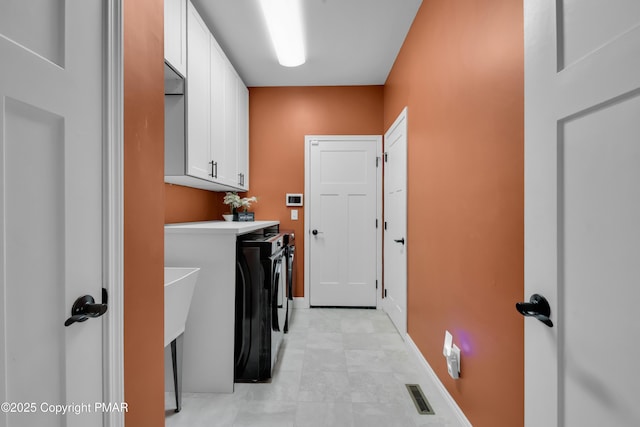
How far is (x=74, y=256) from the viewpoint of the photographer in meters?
0.74

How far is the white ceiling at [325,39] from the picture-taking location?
2092mm

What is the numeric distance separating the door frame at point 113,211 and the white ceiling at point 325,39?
1.52m

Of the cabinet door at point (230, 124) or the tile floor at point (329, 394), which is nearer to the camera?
the tile floor at point (329, 394)

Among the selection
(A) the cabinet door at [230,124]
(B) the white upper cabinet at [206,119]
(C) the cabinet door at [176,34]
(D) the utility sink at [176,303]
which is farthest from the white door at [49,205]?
(A) the cabinet door at [230,124]

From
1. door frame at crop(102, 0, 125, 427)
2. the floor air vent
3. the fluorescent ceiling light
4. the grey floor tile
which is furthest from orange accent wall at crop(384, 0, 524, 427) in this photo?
door frame at crop(102, 0, 125, 427)

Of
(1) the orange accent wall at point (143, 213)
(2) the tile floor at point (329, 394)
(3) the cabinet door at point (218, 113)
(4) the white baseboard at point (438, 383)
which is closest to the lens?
(1) the orange accent wall at point (143, 213)

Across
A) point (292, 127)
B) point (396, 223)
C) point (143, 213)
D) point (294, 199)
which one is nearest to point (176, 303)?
point (143, 213)

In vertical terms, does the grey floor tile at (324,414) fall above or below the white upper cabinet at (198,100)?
below

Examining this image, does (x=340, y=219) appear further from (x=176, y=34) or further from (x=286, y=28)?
(x=176, y=34)

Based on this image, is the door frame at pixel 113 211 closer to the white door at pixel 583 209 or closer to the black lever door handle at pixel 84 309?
the black lever door handle at pixel 84 309

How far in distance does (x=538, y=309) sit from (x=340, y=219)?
2.70m

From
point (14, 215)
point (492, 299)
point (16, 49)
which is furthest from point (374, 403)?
point (16, 49)

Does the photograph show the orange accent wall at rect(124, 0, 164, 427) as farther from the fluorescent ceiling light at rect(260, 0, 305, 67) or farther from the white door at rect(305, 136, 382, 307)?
the white door at rect(305, 136, 382, 307)

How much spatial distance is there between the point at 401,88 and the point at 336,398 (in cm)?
250
